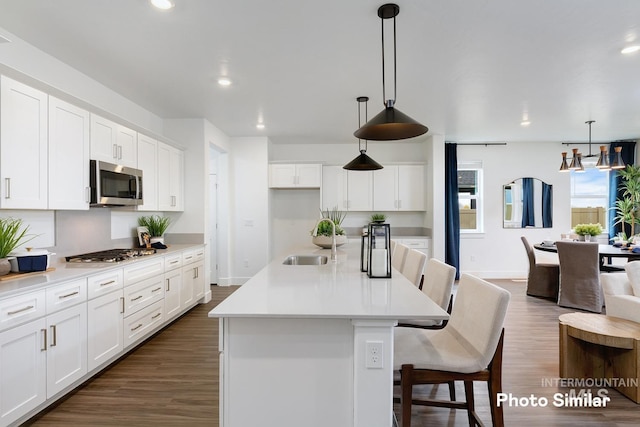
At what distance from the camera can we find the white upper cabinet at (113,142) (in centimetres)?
313

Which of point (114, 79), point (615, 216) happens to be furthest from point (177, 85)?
point (615, 216)

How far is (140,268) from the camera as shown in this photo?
3.27m

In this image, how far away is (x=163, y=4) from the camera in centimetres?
217

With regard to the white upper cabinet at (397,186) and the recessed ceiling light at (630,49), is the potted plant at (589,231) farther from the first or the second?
the recessed ceiling light at (630,49)

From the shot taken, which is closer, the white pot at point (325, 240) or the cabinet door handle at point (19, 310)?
the cabinet door handle at point (19, 310)

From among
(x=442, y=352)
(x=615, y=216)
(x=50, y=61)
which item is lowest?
(x=442, y=352)

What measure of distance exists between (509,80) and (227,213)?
14.9 feet

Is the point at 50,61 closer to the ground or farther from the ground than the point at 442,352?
farther from the ground

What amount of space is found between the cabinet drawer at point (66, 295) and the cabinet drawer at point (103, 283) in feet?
0.20

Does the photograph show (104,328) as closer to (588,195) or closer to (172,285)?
(172,285)

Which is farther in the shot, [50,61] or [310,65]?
[310,65]

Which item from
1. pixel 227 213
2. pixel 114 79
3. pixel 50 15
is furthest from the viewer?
pixel 227 213

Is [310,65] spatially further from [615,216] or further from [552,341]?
[615,216]

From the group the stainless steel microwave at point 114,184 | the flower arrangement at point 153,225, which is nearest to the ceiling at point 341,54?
the stainless steel microwave at point 114,184
